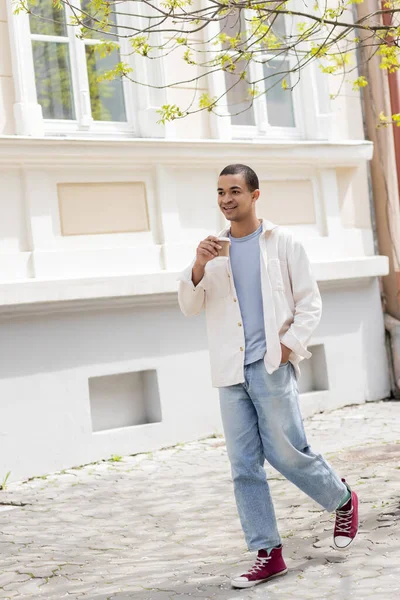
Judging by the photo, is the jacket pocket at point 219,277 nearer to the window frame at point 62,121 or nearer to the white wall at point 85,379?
the window frame at point 62,121

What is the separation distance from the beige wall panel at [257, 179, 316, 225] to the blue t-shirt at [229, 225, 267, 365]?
5.51 meters

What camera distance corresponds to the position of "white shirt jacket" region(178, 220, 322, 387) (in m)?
5.22

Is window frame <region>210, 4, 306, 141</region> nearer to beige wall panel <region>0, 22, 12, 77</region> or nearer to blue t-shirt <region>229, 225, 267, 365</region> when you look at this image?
beige wall panel <region>0, 22, 12, 77</region>

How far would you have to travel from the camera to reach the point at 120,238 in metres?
9.68

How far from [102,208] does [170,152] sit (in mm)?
870

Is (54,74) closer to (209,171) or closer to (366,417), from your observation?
(209,171)

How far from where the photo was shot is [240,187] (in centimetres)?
529

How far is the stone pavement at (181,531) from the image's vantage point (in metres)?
5.27

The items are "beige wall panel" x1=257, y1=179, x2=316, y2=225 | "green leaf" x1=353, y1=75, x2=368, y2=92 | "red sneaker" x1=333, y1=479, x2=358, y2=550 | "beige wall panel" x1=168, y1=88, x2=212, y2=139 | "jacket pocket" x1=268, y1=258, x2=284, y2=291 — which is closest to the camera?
"jacket pocket" x1=268, y1=258, x2=284, y2=291

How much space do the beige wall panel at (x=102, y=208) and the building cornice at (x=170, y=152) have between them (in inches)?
8.4

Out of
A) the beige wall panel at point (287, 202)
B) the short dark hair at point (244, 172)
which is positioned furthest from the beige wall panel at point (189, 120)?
the short dark hair at point (244, 172)

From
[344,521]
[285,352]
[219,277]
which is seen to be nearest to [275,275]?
[219,277]

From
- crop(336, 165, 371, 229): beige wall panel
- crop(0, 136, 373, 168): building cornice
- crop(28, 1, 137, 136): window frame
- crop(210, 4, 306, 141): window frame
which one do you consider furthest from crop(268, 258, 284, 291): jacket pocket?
crop(336, 165, 371, 229): beige wall panel

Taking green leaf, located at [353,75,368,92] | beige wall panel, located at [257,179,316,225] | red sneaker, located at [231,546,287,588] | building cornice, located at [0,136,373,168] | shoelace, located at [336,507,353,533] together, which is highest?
green leaf, located at [353,75,368,92]
